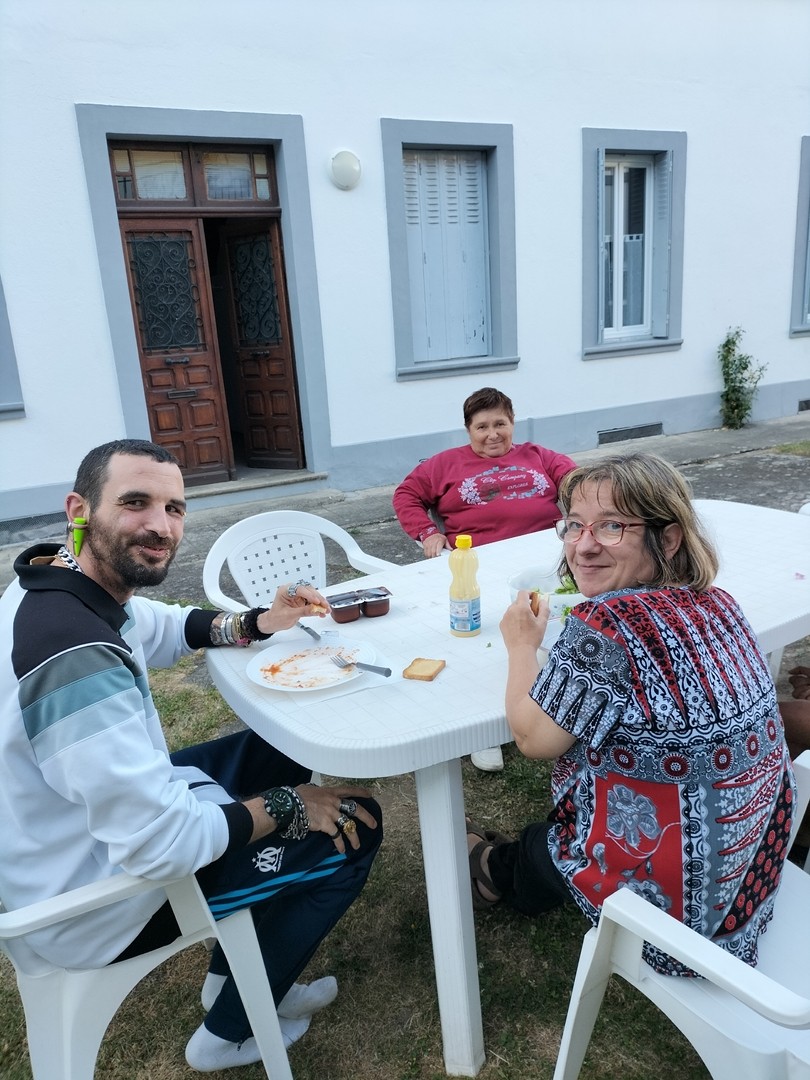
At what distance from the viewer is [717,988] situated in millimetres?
1249

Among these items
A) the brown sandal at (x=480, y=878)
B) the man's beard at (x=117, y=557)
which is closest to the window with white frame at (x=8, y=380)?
the man's beard at (x=117, y=557)

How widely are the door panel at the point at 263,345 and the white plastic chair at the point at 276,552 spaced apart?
163 inches

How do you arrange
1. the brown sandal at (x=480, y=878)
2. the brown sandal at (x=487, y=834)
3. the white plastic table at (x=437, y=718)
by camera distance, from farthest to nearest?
the brown sandal at (x=487, y=834)
the brown sandal at (x=480, y=878)
the white plastic table at (x=437, y=718)

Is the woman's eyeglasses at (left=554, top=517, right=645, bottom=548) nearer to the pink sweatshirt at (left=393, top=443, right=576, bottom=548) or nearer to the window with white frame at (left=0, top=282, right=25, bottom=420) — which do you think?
the pink sweatshirt at (left=393, top=443, right=576, bottom=548)

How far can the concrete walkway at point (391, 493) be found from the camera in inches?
202

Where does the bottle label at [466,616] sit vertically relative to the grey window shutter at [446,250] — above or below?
below

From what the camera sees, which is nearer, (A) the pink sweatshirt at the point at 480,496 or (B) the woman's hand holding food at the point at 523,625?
(B) the woman's hand holding food at the point at 523,625

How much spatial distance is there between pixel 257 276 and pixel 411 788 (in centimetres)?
525

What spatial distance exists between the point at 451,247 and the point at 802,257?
4433 millimetres

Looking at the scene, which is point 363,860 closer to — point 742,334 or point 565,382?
point 565,382

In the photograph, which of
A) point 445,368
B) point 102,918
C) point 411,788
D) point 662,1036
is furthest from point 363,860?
point 445,368

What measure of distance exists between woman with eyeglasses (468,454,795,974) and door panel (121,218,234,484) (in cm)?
546

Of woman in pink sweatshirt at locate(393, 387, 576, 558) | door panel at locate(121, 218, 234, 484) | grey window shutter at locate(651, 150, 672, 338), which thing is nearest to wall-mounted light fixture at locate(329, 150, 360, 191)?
door panel at locate(121, 218, 234, 484)

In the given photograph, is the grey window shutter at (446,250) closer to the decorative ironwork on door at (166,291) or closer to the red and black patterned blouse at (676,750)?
the decorative ironwork on door at (166,291)
